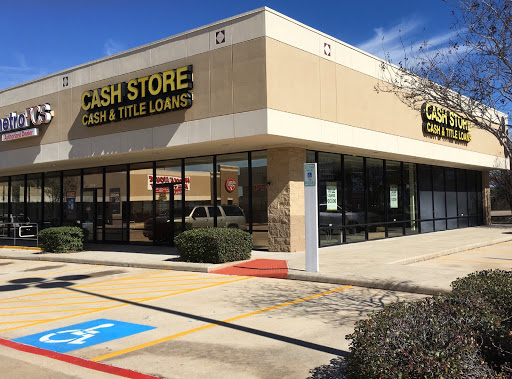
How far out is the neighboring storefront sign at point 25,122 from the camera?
64.4 ft

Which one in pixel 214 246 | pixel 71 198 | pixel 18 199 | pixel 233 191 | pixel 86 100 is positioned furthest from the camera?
pixel 18 199

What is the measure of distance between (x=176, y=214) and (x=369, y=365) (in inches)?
608

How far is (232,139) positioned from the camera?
14391mm

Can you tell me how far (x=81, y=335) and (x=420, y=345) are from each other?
484cm

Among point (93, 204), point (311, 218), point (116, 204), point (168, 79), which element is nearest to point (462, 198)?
point (311, 218)

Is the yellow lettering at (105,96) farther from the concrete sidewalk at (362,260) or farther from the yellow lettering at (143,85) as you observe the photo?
the concrete sidewalk at (362,260)

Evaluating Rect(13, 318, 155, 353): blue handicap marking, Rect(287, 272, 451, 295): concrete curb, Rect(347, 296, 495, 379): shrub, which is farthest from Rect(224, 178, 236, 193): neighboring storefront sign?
Rect(347, 296, 495, 379): shrub

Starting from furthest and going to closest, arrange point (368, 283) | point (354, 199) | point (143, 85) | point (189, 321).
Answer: point (354, 199), point (143, 85), point (368, 283), point (189, 321)

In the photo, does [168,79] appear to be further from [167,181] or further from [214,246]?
[214,246]

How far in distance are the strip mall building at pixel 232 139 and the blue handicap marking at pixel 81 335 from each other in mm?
7691

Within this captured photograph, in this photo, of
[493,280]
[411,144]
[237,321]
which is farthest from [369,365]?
[411,144]

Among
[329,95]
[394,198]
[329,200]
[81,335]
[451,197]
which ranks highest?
[329,95]

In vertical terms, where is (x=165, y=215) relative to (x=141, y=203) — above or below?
below

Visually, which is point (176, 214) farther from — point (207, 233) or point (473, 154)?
point (473, 154)
